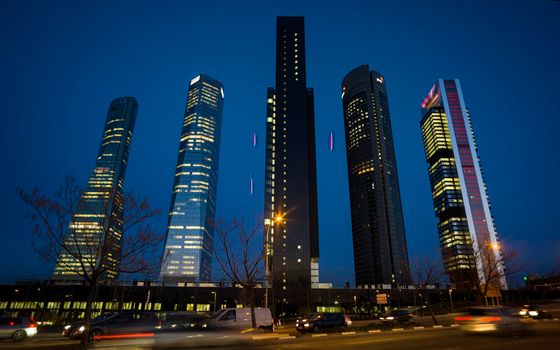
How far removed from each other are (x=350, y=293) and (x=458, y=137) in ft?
475

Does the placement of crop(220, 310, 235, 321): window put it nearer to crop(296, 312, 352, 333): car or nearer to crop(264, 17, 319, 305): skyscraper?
crop(296, 312, 352, 333): car

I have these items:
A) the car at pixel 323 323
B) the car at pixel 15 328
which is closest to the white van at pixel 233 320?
the car at pixel 323 323

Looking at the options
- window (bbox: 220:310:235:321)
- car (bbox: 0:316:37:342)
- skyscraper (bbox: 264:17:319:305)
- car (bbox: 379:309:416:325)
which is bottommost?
car (bbox: 379:309:416:325)

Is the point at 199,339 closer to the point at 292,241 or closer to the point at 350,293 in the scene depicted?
the point at 350,293

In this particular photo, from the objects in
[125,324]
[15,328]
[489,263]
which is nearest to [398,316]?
[489,263]

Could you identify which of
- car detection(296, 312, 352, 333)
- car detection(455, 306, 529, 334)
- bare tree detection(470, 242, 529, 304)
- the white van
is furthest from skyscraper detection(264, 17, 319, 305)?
car detection(455, 306, 529, 334)

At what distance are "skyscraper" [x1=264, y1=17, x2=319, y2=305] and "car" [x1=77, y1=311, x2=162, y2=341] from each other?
360 ft

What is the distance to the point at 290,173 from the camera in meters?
150

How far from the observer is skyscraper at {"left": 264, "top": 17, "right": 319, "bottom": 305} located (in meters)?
138


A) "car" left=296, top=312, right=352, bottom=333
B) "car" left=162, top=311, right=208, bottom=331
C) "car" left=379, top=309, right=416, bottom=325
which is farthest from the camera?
"car" left=379, top=309, right=416, bottom=325

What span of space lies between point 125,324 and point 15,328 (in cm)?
828

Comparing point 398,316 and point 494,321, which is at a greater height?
point 494,321

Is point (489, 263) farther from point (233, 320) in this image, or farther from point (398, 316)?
point (233, 320)

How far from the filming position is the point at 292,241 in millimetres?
142750
